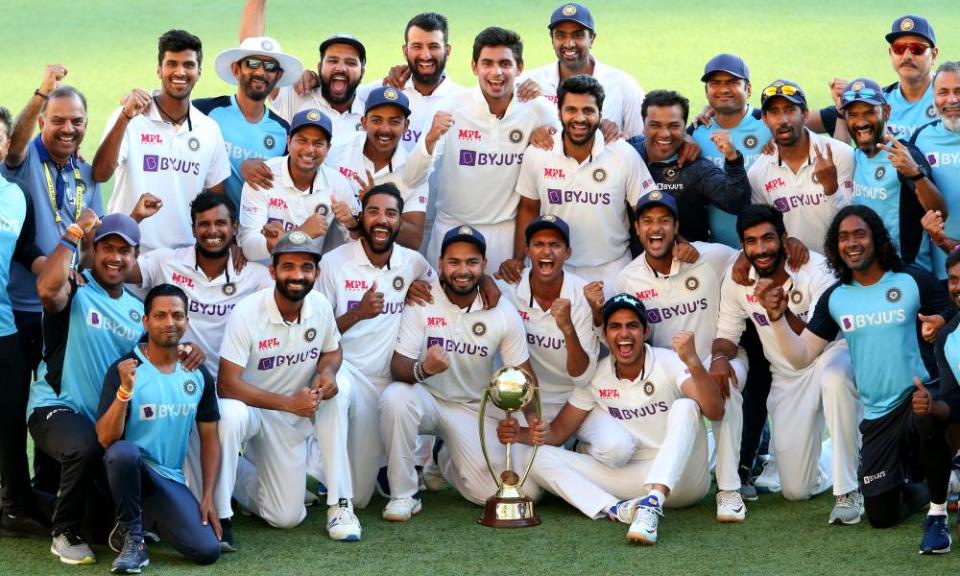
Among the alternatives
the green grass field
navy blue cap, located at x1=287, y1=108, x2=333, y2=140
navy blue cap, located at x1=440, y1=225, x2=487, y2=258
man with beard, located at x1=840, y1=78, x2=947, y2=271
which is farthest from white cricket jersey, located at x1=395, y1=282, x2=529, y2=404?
the green grass field

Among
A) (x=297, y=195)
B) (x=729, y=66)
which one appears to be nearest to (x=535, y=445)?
(x=297, y=195)

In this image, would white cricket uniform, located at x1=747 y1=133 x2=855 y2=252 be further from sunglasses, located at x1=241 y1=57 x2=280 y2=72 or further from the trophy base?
sunglasses, located at x1=241 y1=57 x2=280 y2=72

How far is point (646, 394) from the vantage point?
27.5ft

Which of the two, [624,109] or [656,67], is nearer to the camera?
[624,109]

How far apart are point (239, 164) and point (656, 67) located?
1148cm

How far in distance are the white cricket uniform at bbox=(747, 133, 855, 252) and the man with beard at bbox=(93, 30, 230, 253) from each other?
3247 millimetres

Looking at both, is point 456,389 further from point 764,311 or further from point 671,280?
point 764,311

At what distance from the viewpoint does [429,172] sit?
29.7ft

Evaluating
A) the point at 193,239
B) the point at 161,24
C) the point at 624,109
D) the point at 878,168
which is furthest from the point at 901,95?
the point at 161,24

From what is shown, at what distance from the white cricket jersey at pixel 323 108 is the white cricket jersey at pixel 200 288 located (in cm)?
128

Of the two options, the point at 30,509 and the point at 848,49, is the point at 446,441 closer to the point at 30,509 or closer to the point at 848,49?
the point at 30,509

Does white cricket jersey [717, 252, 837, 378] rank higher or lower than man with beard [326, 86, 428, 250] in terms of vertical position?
lower

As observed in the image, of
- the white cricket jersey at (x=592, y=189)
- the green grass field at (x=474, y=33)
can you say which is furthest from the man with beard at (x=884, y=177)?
the green grass field at (x=474, y=33)

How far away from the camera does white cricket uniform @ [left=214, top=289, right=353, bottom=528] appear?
8031mm
